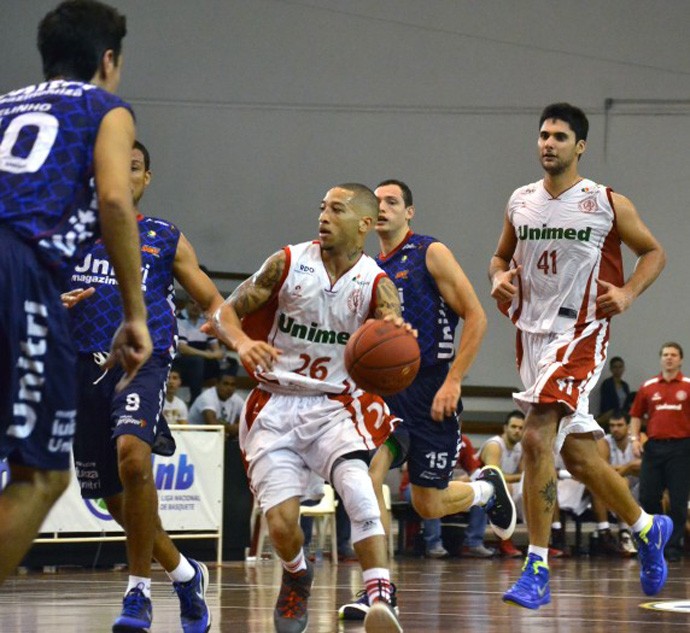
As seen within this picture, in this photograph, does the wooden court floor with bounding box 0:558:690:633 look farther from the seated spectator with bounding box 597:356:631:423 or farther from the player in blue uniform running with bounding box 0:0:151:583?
the seated spectator with bounding box 597:356:631:423

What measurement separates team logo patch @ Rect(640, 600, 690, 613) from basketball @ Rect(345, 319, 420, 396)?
7.15ft

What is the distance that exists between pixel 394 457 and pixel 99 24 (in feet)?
12.6

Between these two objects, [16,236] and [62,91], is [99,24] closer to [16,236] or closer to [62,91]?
[62,91]

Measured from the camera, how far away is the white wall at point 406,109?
17.2 meters

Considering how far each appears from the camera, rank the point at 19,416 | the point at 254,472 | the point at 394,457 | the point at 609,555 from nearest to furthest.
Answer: the point at 19,416 → the point at 254,472 → the point at 394,457 → the point at 609,555

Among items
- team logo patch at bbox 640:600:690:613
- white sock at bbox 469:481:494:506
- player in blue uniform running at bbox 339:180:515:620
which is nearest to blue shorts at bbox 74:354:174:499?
player in blue uniform running at bbox 339:180:515:620

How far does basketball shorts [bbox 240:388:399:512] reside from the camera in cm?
546

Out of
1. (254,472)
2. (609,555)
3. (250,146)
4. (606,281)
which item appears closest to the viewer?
(254,472)

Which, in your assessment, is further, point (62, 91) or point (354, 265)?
point (354, 265)

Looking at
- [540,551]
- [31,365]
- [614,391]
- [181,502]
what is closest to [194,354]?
[181,502]

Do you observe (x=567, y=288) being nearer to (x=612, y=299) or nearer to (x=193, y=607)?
(x=612, y=299)

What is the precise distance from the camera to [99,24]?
375cm

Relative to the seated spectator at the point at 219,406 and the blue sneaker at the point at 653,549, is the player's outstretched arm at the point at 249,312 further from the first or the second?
the seated spectator at the point at 219,406

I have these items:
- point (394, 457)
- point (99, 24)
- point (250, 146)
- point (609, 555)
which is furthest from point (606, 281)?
point (250, 146)
